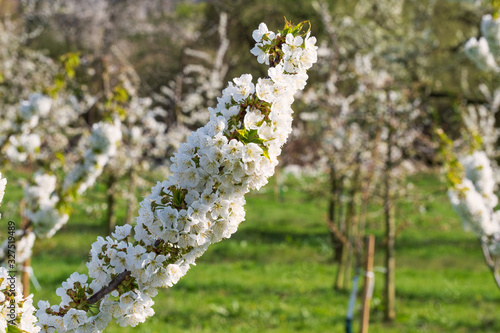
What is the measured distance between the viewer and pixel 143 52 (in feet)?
64.0

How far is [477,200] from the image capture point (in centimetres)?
425

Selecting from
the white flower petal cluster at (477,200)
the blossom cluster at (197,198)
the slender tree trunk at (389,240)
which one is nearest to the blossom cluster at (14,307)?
the blossom cluster at (197,198)

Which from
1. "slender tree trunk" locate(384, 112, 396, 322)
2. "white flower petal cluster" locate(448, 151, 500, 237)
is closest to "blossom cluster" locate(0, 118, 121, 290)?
"white flower petal cluster" locate(448, 151, 500, 237)

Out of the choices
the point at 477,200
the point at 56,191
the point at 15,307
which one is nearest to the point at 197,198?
the point at 15,307

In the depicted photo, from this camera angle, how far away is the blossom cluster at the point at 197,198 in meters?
1.51

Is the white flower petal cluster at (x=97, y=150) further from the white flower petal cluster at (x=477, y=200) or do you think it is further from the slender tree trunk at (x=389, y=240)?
the slender tree trunk at (x=389, y=240)

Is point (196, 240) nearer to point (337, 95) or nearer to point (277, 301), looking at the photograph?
point (277, 301)

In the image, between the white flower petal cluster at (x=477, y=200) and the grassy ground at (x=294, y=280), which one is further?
the grassy ground at (x=294, y=280)

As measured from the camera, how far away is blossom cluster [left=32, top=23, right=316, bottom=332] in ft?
4.96

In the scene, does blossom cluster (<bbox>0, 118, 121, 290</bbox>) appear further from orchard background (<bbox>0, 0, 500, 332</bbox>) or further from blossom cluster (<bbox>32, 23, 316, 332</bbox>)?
blossom cluster (<bbox>32, 23, 316, 332</bbox>)

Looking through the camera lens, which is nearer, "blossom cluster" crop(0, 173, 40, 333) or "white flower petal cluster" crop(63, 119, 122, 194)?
"blossom cluster" crop(0, 173, 40, 333)

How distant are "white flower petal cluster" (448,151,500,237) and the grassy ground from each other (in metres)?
2.98

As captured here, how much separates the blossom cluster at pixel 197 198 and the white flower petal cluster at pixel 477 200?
3.02 metres

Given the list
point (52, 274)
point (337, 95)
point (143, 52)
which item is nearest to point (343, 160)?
point (337, 95)
